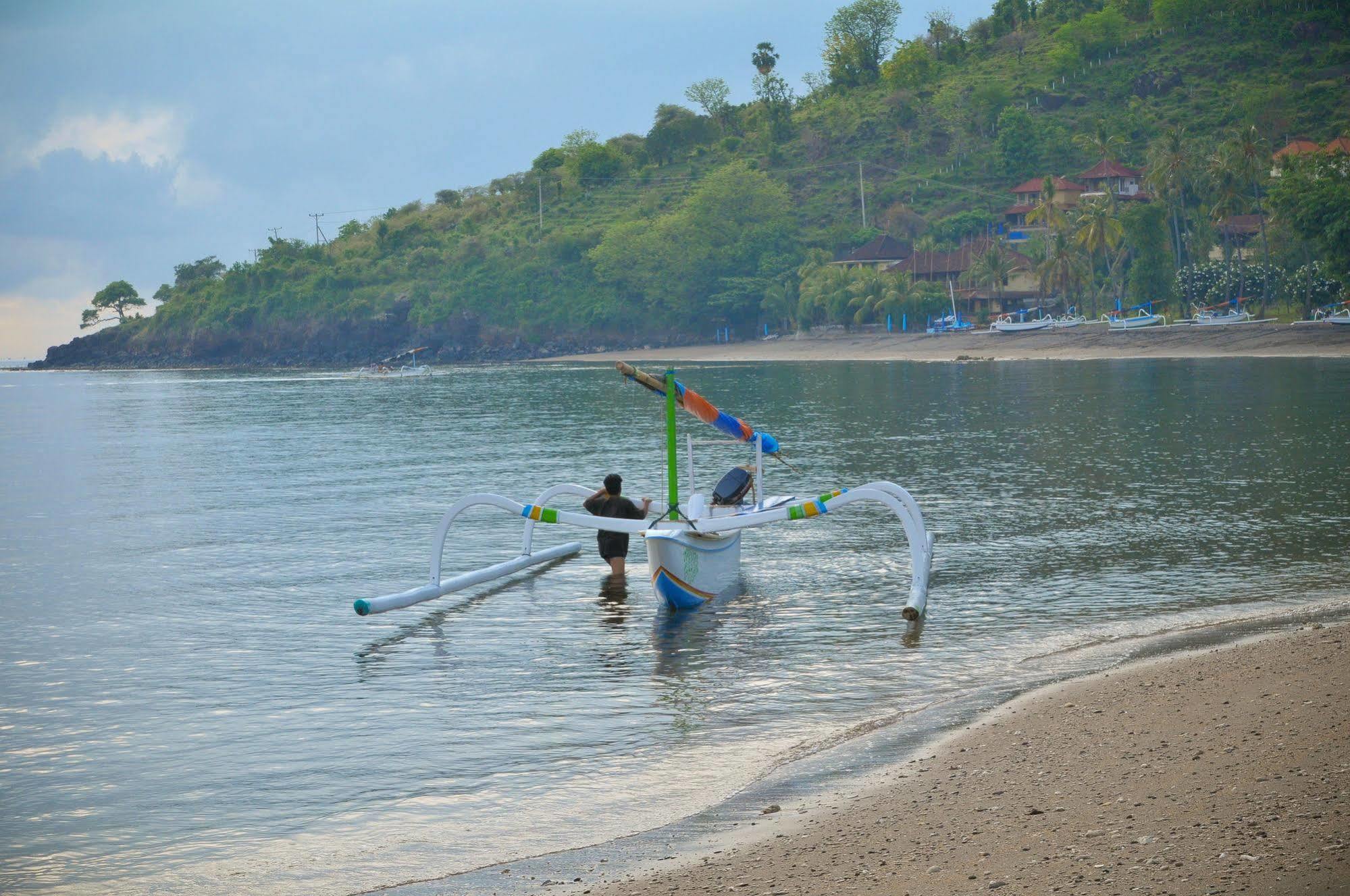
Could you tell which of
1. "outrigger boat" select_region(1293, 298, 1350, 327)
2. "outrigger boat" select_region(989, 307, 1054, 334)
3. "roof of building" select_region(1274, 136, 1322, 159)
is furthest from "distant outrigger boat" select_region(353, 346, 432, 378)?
"roof of building" select_region(1274, 136, 1322, 159)

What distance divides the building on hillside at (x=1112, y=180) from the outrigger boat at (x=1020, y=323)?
24.5 meters

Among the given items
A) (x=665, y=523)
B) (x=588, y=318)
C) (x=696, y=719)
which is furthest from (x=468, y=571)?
(x=588, y=318)

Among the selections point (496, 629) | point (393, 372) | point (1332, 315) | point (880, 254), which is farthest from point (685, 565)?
point (880, 254)

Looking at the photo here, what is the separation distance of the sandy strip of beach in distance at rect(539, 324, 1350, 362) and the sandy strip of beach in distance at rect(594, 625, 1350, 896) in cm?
7687

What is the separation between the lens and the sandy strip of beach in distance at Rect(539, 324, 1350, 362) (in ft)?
279

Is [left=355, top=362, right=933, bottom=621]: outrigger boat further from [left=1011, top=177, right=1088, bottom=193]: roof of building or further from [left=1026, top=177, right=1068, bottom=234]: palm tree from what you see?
[left=1011, top=177, right=1088, bottom=193]: roof of building

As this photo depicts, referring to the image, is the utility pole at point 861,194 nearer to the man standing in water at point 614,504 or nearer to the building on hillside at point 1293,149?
the building on hillside at point 1293,149

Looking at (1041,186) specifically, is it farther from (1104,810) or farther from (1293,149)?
(1104,810)

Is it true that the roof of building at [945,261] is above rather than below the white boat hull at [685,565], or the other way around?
above

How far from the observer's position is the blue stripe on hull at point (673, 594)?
18.2 meters

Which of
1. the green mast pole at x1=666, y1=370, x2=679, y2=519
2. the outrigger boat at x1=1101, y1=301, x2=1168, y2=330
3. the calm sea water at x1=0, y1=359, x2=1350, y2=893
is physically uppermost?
the outrigger boat at x1=1101, y1=301, x2=1168, y2=330

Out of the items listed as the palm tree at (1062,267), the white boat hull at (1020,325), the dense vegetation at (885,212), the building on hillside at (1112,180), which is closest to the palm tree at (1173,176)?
the dense vegetation at (885,212)

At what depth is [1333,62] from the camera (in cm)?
17212

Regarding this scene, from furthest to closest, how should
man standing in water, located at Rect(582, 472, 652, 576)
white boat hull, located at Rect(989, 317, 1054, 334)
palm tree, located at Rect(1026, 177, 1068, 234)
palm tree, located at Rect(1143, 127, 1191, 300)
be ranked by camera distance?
palm tree, located at Rect(1026, 177, 1068, 234), white boat hull, located at Rect(989, 317, 1054, 334), palm tree, located at Rect(1143, 127, 1191, 300), man standing in water, located at Rect(582, 472, 652, 576)
